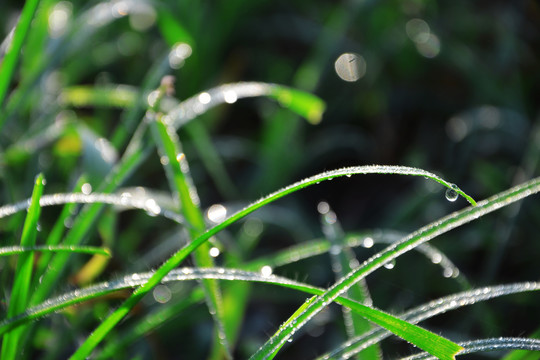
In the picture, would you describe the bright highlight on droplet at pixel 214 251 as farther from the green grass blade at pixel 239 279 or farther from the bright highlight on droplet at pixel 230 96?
the bright highlight on droplet at pixel 230 96

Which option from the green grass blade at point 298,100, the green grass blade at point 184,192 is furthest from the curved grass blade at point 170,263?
the green grass blade at point 298,100

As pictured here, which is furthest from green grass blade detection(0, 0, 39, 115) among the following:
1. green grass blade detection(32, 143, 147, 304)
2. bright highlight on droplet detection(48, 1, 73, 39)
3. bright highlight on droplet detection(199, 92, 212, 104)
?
bright highlight on droplet detection(48, 1, 73, 39)

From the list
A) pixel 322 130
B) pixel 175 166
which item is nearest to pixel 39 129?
pixel 175 166

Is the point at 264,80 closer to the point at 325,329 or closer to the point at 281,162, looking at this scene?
the point at 281,162

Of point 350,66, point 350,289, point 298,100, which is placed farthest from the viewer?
point 350,66

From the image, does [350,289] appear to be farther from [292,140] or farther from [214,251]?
[292,140]

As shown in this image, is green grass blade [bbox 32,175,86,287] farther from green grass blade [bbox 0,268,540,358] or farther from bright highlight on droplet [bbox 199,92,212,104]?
bright highlight on droplet [bbox 199,92,212,104]

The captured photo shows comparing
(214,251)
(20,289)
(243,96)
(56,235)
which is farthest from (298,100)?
(20,289)
